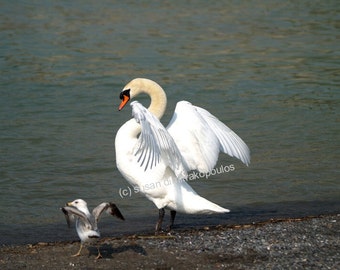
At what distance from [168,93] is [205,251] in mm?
7683

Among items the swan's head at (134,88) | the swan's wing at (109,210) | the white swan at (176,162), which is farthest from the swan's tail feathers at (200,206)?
the swan's head at (134,88)

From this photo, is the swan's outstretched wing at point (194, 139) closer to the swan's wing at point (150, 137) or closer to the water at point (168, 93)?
the swan's wing at point (150, 137)

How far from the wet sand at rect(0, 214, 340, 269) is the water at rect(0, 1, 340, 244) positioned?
A: 0.90m

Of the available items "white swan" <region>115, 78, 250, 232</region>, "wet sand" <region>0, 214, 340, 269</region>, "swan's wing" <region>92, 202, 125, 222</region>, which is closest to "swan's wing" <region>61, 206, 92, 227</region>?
"swan's wing" <region>92, 202, 125, 222</region>

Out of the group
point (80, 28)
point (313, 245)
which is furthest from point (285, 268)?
point (80, 28)

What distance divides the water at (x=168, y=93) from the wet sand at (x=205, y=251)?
90 cm

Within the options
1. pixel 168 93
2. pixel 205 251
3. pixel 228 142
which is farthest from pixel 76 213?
pixel 168 93

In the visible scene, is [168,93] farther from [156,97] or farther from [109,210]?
[109,210]

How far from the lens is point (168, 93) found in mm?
14617

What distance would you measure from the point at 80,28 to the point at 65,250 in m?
12.8

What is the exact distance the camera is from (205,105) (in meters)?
14.0

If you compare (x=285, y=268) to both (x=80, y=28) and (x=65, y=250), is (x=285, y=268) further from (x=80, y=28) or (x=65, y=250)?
(x=80, y=28)

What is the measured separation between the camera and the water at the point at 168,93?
31.9 ft

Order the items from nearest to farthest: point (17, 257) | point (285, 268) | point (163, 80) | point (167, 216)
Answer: point (285, 268), point (17, 257), point (167, 216), point (163, 80)
